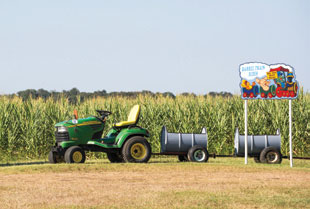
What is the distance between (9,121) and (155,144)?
21.4 feet

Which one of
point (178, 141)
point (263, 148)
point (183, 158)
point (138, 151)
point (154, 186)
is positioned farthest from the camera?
point (183, 158)

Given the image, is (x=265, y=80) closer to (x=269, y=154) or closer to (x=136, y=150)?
(x=269, y=154)

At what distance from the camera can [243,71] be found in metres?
20.6

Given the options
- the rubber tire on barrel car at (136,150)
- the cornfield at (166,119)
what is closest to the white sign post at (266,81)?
the rubber tire on barrel car at (136,150)

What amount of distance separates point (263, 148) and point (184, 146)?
119 inches

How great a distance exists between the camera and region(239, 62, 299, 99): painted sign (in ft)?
66.2

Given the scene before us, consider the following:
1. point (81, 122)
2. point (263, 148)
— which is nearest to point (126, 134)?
point (81, 122)

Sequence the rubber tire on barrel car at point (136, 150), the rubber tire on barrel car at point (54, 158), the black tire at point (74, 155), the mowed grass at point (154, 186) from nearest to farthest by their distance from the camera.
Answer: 1. the mowed grass at point (154, 186)
2. the black tire at point (74, 155)
3. the rubber tire on barrel car at point (136, 150)
4. the rubber tire on barrel car at point (54, 158)

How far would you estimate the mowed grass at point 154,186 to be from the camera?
1089 centimetres

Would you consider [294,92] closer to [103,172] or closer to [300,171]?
[300,171]

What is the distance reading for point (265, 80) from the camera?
20.4m

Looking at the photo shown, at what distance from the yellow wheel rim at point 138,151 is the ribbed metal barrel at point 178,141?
1.11 metres

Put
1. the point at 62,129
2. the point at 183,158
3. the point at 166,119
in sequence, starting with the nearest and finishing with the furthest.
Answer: the point at 62,129
the point at 183,158
the point at 166,119

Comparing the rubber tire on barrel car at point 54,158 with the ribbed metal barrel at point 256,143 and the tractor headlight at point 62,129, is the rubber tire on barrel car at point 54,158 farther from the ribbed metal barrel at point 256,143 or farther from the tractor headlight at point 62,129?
the ribbed metal barrel at point 256,143
